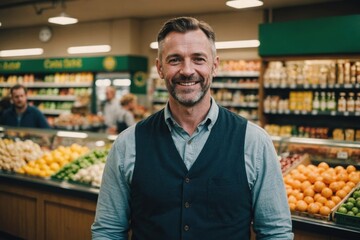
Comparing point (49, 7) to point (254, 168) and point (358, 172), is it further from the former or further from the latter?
point (254, 168)

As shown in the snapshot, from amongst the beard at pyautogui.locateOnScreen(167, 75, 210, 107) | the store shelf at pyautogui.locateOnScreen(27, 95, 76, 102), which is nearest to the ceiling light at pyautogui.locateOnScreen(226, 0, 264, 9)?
the beard at pyautogui.locateOnScreen(167, 75, 210, 107)

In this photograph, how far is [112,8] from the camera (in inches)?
388

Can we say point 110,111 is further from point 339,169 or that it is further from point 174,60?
point 174,60

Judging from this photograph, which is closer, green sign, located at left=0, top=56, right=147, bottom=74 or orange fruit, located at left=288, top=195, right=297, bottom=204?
orange fruit, located at left=288, top=195, right=297, bottom=204

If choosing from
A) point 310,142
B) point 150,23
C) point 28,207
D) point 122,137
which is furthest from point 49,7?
point 122,137

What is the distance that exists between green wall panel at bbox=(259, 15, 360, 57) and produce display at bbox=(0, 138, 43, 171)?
420 centimetres

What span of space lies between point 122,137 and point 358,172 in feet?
8.66

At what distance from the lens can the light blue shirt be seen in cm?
174

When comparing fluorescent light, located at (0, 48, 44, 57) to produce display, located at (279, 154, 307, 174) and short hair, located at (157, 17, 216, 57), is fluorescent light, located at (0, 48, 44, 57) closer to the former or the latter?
produce display, located at (279, 154, 307, 174)

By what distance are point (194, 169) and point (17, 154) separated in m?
4.02

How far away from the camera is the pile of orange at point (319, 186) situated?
10.5 feet

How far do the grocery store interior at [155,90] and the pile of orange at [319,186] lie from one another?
0.01 metres

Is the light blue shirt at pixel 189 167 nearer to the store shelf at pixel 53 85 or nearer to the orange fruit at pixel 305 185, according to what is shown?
the orange fruit at pixel 305 185

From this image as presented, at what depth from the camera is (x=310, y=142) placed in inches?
155
